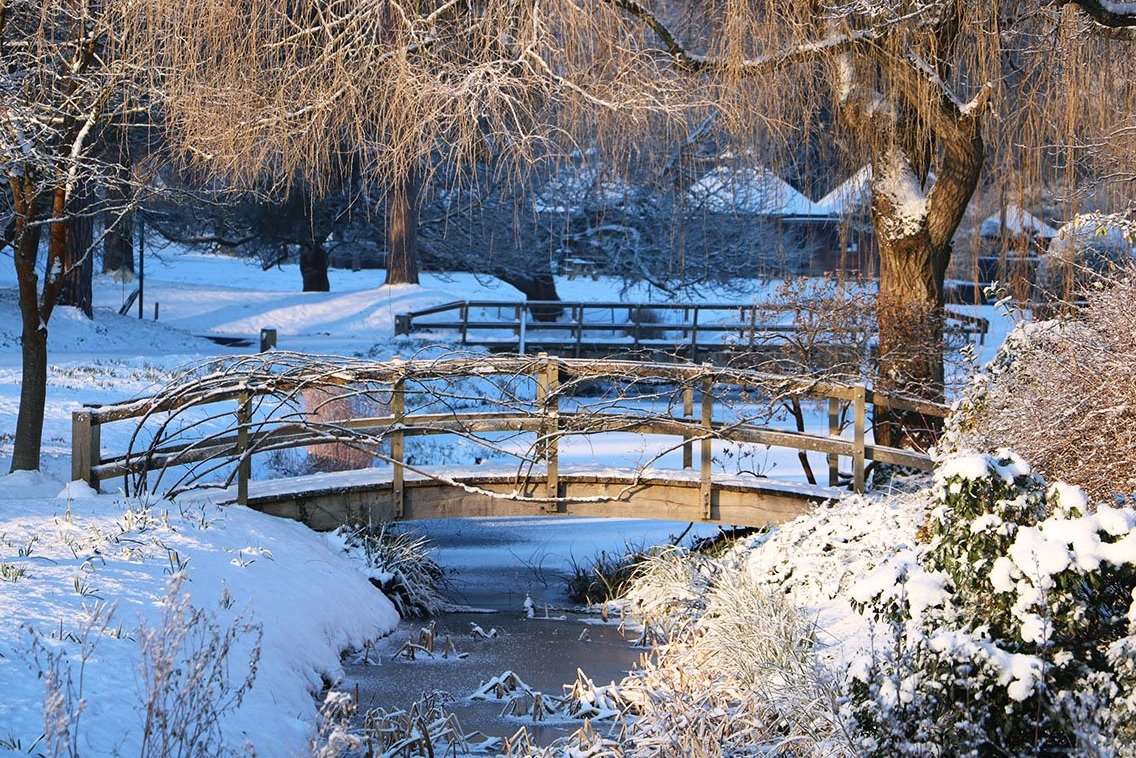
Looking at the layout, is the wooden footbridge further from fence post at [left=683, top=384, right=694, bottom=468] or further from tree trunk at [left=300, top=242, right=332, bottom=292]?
tree trunk at [left=300, top=242, right=332, bottom=292]

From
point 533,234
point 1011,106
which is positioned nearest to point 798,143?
point 1011,106

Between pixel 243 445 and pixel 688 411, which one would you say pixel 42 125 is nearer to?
pixel 243 445

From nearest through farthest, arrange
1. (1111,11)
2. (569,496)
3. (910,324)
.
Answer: (1111,11) → (569,496) → (910,324)

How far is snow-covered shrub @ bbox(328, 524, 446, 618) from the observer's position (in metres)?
9.73

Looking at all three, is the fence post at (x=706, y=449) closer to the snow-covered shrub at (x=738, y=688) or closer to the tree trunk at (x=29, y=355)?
the snow-covered shrub at (x=738, y=688)

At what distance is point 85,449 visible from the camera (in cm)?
898

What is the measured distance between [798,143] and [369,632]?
5.76 meters

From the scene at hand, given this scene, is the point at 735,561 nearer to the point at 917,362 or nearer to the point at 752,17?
the point at 917,362

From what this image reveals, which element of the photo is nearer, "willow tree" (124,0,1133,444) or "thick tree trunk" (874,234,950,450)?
"willow tree" (124,0,1133,444)

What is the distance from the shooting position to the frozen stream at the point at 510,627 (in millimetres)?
7668

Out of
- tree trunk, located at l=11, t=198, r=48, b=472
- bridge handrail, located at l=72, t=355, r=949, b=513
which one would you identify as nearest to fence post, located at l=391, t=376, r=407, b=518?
bridge handrail, located at l=72, t=355, r=949, b=513

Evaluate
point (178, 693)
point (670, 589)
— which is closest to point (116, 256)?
point (670, 589)

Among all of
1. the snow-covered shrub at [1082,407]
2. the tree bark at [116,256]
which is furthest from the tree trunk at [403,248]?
the snow-covered shrub at [1082,407]

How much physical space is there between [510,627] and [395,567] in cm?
101
